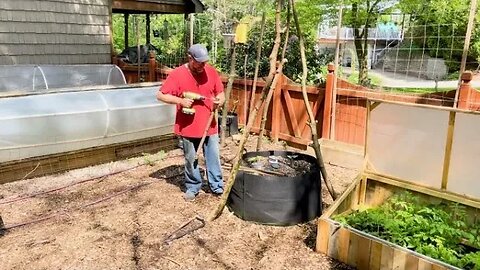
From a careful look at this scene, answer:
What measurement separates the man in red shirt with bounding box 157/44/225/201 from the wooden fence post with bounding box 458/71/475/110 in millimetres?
2864

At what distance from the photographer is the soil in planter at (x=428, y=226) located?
294 centimetres

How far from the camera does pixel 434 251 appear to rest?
9.52 ft

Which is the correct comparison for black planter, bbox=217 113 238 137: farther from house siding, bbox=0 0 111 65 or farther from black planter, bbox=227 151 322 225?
house siding, bbox=0 0 111 65

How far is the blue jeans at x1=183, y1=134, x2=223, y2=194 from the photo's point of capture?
14.1 ft

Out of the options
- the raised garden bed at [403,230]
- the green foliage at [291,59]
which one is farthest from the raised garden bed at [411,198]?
the green foliage at [291,59]

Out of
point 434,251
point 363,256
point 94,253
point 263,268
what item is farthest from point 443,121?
point 94,253

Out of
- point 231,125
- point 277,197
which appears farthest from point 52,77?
point 277,197

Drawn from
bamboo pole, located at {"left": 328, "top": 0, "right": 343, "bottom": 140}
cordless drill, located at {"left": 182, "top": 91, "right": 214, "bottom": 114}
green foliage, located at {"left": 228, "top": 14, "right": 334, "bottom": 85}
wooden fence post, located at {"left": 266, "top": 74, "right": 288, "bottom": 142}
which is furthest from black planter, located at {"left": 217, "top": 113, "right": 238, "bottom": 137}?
cordless drill, located at {"left": 182, "top": 91, "right": 214, "bottom": 114}

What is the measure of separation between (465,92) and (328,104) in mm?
1914

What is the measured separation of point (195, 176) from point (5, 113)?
244 centimetres

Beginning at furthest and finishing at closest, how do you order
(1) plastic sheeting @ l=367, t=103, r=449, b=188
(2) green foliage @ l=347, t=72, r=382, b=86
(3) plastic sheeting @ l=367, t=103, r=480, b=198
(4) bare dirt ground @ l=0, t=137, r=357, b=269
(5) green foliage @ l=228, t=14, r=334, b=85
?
(2) green foliage @ l=347, t=72, r=382, b=86 < (5) green foliage @ l=228, t=14, r=334, b=85 < (1) plastic sheeting @ l=367, t=103, r=449, b=188 < (3) plastic sheeting @ l=367, t=103, r=480, b=198 < (4) bare dirt ground @ l=0, t=137, r=357, b=269

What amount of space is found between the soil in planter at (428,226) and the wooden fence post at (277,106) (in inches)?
136

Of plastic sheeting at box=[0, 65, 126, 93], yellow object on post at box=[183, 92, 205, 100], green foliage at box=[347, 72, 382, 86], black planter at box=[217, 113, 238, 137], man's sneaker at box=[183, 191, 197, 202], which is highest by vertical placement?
yellow object on post at box=[183, 92, 205, 100]

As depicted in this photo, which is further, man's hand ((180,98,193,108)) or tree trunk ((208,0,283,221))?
man's hand ((180,98,193,108))
